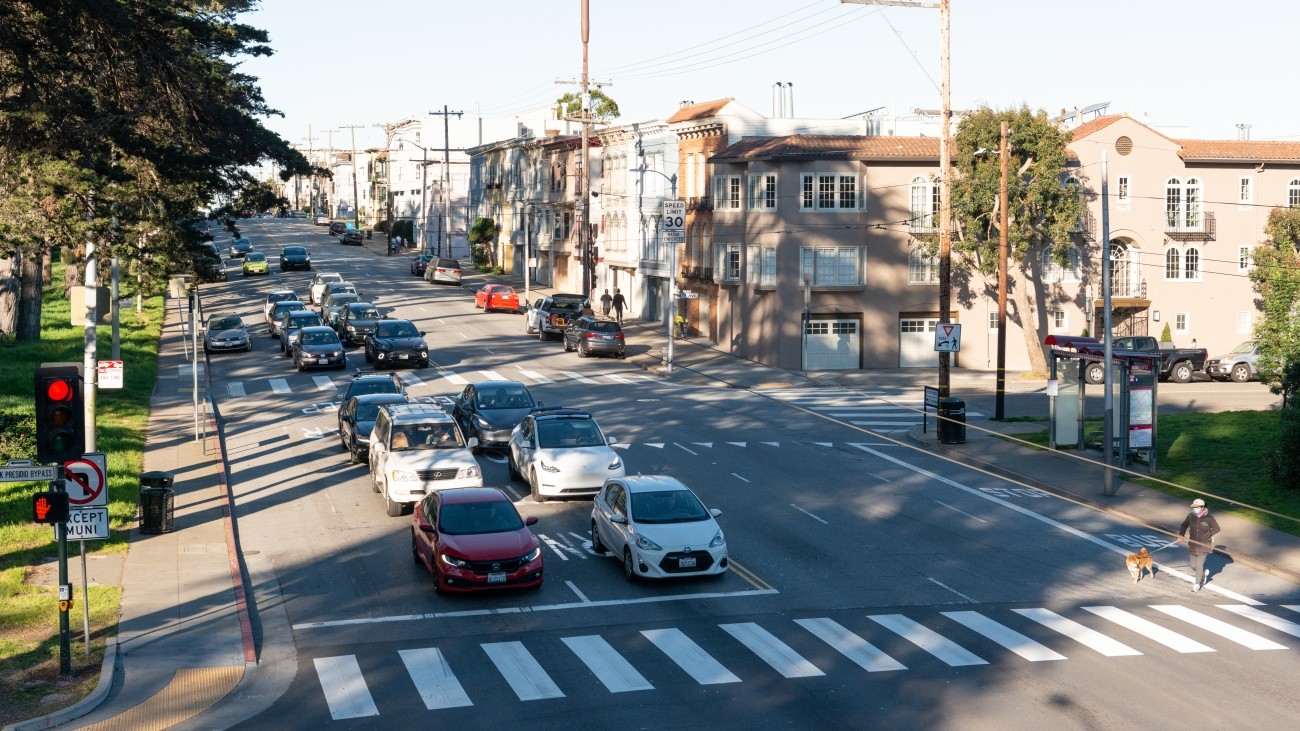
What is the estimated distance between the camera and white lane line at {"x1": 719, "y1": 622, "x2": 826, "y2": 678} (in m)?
16.8

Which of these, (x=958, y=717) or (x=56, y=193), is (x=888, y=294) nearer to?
(x=56, y=193)

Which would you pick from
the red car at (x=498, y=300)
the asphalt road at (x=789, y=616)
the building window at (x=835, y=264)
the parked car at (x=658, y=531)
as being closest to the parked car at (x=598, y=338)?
the building window at (x=835, y=264)

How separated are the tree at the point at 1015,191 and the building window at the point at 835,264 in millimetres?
3985

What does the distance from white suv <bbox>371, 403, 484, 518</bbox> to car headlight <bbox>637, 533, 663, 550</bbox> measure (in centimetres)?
543

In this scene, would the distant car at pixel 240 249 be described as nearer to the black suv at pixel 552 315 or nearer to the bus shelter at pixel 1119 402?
the black suv at pixel 552 315

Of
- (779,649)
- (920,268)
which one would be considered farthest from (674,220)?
(779,649)

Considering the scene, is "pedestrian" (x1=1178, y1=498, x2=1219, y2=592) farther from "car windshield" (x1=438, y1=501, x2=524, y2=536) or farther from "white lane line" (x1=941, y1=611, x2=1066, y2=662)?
"car windshield" (x1=438, y1=501, x2=524, y2=536)

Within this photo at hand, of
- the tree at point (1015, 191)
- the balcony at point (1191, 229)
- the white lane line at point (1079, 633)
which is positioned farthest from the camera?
the balcony at point (1191, 229)

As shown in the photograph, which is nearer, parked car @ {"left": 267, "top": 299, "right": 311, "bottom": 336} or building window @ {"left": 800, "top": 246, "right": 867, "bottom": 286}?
building window @ {"left": 800, "top": 246, "right": 867, "bottom": 286}

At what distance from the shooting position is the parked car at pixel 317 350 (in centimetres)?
4806

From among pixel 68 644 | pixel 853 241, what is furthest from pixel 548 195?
pixel 68 644

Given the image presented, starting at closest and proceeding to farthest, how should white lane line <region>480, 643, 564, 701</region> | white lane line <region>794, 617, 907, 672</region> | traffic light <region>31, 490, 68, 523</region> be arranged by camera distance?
white lane line <region>480, 643, 564, 701</region> < traffic light <region>31, 490, 68, 523</region> < white lane line <region>794, 617, 907, 672</region>

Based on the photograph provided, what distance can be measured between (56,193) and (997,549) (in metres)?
20.6

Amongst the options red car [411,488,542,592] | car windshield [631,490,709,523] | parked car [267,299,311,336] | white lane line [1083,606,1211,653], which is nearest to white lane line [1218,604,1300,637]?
white lane line [1083,606,1211,653]
